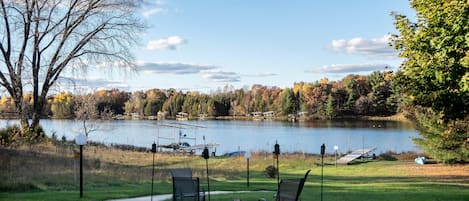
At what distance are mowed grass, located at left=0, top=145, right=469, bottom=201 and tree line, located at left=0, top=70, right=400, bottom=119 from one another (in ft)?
150

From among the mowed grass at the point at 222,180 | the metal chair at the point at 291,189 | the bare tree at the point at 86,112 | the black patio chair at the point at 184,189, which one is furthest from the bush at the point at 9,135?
the metal chair at the point at 291,189

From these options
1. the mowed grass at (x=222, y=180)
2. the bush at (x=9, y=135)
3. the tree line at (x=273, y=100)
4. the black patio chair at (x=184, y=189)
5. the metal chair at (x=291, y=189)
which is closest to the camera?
the metal chair at (x=291, y=189)

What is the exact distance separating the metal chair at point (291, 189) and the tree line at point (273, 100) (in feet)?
196

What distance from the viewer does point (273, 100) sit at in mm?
102750

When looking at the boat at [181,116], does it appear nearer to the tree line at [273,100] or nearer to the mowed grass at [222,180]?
the tree line at [273,100]

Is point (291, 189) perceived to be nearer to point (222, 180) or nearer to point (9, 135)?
point (222, 180)

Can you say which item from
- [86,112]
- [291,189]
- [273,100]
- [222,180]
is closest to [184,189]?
[291,189]

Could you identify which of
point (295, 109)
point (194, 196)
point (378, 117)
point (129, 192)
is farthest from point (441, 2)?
point (295, 109)

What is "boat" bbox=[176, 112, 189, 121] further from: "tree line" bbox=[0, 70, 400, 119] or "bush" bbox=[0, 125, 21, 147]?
"bush" bbox=[0, 125, 21, 147]

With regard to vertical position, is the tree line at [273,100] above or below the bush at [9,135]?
above

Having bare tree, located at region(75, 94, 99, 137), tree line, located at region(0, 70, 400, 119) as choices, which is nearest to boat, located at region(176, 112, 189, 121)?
tree line, located at region(0, 70, 400, 119)

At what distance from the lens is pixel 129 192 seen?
11.2m

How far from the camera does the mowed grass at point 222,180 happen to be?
10.9 metres

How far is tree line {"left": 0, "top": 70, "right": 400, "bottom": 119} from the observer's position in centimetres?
8006
